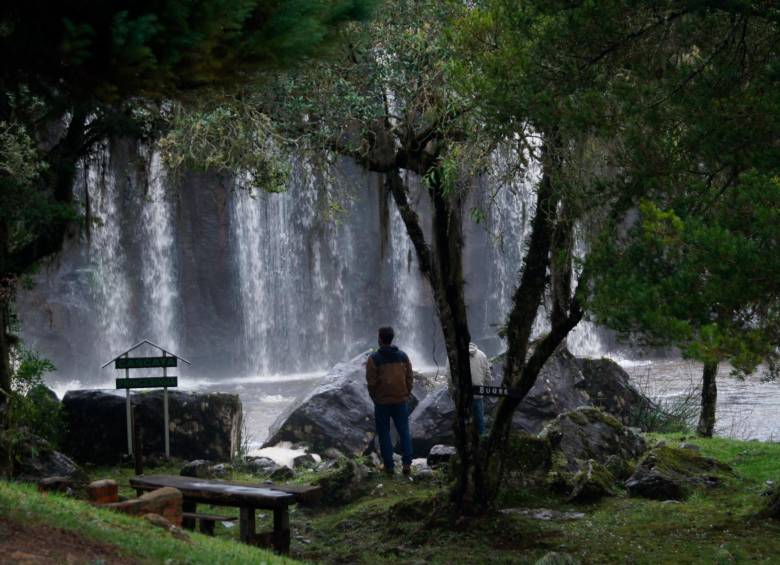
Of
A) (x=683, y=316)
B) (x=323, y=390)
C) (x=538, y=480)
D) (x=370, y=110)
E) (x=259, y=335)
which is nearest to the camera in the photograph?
(x=683, y=316)

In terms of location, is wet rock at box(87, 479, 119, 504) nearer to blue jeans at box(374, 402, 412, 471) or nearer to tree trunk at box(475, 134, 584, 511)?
tree trunk at box(475, 134, 584, 511)

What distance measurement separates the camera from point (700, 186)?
6082 millimetres

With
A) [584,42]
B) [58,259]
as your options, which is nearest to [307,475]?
[58,259]

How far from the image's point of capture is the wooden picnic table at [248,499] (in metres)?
8.13

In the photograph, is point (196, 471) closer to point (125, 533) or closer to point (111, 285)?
point (125, 533)

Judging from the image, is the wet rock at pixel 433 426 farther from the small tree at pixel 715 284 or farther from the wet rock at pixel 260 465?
the small tree at pixel 715 284

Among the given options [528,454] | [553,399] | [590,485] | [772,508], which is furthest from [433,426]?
[772,508]

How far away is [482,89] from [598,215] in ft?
4.15

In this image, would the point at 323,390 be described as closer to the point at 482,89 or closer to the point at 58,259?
the point at 58,259

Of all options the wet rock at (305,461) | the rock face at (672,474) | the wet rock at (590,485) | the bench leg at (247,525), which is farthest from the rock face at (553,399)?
the bench leg at (247,525)

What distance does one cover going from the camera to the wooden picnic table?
320 inches

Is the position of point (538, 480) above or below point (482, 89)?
below

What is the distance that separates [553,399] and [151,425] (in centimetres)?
569

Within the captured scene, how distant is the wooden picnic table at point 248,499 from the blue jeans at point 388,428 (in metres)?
3.20
